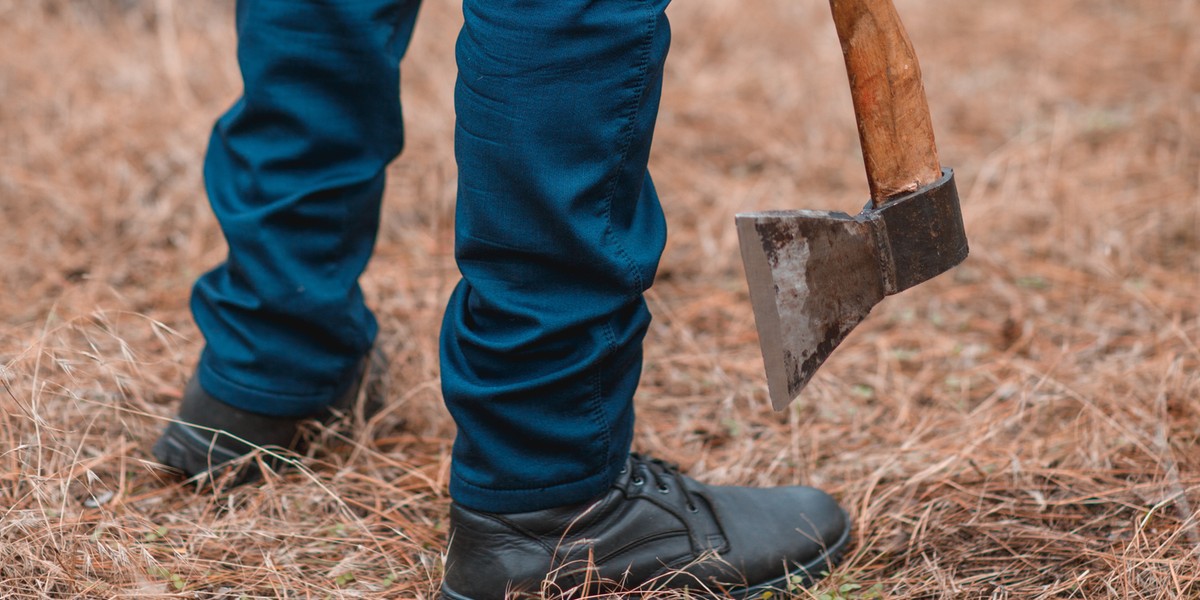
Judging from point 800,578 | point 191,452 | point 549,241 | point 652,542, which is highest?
point 549,241

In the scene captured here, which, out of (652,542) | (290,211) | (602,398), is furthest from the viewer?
(290,211)

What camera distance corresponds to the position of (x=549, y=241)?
108cm

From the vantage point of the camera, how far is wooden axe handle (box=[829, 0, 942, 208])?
112 centimetres

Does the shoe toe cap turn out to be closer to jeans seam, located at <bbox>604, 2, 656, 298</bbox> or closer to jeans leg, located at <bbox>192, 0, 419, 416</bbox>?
jeans seam, located at <bbox>604, 2, 656, 298</bbox>

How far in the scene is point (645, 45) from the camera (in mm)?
1056

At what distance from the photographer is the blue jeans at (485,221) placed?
1.05 metres

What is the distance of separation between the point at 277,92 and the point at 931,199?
0.90 meters

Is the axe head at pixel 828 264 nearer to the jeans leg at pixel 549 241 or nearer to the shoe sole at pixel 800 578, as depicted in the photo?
the jeans leg at pixel 549 241

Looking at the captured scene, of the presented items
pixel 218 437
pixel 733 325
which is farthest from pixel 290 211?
pixel 733 325

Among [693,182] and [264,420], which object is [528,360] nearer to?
[264,420]

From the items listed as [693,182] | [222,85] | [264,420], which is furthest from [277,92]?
[222,85]

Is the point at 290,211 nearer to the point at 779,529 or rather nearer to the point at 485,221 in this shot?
the point at 485,221

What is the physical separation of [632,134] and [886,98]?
11.8 inches

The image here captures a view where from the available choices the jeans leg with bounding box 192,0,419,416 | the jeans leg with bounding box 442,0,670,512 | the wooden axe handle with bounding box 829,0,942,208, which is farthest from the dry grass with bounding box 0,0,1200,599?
the wooden axe handle with bounding box 829,0,942,208
